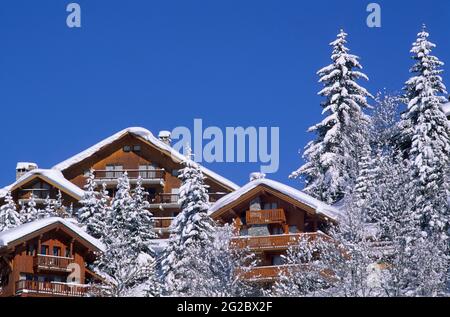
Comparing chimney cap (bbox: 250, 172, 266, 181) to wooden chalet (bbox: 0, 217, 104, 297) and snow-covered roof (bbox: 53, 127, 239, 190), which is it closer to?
snow-covered roof (bbox: 53, 127, 239, 190)

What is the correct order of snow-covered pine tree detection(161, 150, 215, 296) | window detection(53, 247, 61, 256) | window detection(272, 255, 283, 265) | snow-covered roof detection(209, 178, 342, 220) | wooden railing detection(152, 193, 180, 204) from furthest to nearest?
wooden railing detection(152, 193, 180, 204) < window detection(53, 247, 61, 256) < window detection(272, 255, 283, 265) < snow-covered roof detection(209, 178, 342, 220) < snow-covered pine tree detection(161, 150, 215, 296)

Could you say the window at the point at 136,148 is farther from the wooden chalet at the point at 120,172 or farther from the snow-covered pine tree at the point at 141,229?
the snow-covered pine tree at the point at 141,229

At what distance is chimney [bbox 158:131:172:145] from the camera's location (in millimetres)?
63656

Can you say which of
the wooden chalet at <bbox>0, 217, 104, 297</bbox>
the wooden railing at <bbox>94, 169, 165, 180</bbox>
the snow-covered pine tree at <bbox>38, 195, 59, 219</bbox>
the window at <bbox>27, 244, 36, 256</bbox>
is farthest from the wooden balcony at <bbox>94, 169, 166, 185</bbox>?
the window at <bbox>27, 244, 36, 256</bbox>

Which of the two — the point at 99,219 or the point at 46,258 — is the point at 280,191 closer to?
the point at 99,219

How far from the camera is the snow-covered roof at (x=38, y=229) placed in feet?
139

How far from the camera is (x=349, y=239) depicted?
31.8 metres

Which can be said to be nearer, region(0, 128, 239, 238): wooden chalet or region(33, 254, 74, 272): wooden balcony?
region(33, 254, 74, 272): wooden balcony

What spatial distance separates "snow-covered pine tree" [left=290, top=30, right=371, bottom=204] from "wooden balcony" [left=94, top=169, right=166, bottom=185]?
10154 millimetres

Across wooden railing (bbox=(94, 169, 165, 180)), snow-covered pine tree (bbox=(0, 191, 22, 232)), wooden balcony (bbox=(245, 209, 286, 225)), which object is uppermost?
wooden railing (bbox=(94, 169, 165, 180))

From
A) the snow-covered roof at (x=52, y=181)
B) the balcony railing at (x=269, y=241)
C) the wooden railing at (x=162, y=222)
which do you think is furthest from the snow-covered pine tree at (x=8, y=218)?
the balcony railing at (x=269, y=241)

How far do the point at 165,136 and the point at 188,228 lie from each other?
2417 cm
